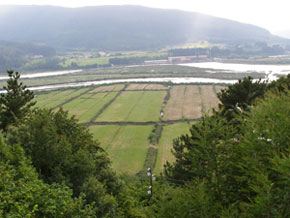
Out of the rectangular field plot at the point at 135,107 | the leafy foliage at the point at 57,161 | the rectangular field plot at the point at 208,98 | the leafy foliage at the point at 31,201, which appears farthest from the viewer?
the rectangular field plot at the point at 208,98

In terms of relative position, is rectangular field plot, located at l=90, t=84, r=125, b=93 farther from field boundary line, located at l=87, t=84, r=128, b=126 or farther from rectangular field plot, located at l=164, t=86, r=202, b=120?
rectangular field plot, located at l=164, t=86, r=202, b=120

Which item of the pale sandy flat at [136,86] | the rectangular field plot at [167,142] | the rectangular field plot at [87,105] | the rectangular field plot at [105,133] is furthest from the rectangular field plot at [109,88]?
the rectangular field plot at [167,142]

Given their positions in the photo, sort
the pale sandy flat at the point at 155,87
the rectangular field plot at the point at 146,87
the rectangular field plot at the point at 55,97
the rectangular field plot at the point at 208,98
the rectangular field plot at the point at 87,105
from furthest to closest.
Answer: the rectangular field plot at the point at 146,87 < the pale sandy flat at the point at 155,87 < the rectangular field plot at the point at 55,97 < the rectangular field plot at the point at 208,98 < the rectangular field plot at the point at 87,105

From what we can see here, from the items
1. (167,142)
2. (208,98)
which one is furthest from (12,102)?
(208,98)

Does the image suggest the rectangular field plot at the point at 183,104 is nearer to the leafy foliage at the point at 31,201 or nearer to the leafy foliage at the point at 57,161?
the leafy foliage at the point at 57,161

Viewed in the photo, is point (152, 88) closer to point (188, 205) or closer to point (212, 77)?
point (212, 77)

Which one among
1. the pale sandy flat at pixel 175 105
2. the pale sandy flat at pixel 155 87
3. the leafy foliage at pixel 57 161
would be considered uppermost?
the leafy foliage at pixel 57 161

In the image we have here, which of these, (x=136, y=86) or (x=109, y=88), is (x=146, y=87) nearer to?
(x=136, y=86)

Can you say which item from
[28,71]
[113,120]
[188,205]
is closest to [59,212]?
[188,205]

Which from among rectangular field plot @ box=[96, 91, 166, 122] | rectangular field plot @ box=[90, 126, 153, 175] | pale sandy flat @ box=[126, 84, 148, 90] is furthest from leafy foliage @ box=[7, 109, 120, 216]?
pale sandy flat @ box=[126, 84, 148, 90]
